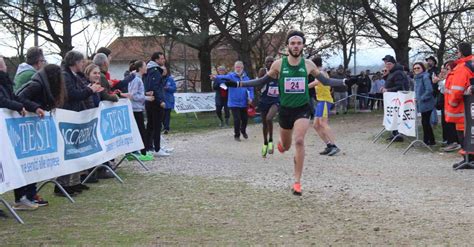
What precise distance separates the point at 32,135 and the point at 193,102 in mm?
17537

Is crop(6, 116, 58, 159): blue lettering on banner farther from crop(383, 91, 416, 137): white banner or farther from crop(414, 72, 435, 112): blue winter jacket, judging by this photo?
crop(414, 72, 435, 112): blue winter jacket

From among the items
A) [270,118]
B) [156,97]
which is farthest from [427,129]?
[156,97]

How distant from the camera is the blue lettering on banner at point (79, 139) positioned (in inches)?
314

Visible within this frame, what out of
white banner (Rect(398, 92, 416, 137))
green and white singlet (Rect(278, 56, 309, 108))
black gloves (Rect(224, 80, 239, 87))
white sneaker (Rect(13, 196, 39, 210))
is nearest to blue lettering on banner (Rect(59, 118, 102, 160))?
white sneaker (Rect(13, 196, 39, 210))

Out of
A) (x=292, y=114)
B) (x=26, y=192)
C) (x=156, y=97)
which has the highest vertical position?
(x=156, y=97)

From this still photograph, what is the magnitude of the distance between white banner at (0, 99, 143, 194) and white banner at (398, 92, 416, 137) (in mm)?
5756

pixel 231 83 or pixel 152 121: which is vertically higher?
pixel 231 83

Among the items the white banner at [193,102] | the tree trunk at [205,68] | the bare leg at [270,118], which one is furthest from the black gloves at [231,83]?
the tree trunk at [205,68]

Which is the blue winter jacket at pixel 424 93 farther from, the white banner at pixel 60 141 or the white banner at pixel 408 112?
the white banner at pixel 60 141

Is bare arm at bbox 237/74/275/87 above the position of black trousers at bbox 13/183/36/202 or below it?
above

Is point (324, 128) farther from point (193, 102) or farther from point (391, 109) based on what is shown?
point (193, 102)

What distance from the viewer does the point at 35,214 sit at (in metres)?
6.94

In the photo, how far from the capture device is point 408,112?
41.2 feet

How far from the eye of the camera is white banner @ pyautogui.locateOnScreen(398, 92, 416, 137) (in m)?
12.5
